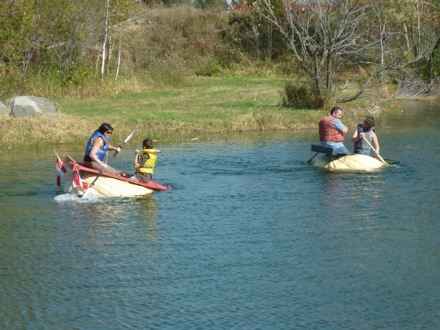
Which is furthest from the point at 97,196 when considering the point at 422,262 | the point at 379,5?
the point at 379,5

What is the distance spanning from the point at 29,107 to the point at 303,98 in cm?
1082

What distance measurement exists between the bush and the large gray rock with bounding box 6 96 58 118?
9.62 metres

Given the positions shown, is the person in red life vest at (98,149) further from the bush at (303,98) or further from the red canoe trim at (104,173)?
the bush at (303,98)

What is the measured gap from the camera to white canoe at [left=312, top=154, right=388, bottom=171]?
68.6ft

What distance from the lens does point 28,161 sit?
22672mm

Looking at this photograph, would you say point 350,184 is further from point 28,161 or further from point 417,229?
point 28,161

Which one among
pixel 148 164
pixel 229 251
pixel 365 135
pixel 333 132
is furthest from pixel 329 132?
pixel 229 251

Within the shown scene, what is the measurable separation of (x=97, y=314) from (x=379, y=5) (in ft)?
106

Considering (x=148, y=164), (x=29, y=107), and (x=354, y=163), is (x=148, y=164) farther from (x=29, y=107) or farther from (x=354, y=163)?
(x=29, y=107)

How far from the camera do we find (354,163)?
21031 millimetres

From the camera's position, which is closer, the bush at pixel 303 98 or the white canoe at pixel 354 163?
the white canoe at pixel 354 163

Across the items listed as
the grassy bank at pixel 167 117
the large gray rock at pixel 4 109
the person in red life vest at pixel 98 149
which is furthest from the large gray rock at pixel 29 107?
the person in red life vest at pixel 98 149

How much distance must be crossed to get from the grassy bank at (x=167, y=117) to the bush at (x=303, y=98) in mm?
544

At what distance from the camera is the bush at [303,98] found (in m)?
33.2
